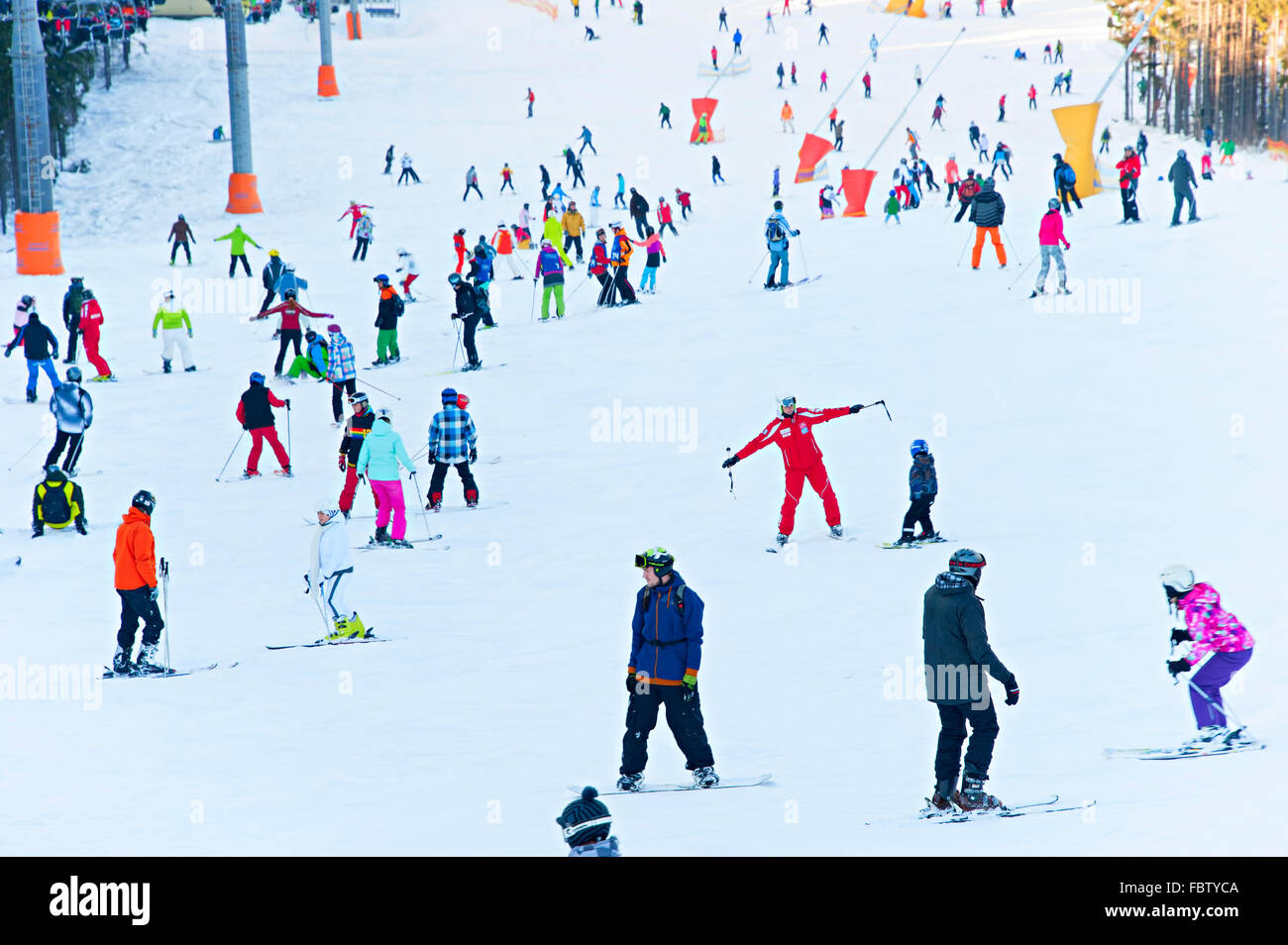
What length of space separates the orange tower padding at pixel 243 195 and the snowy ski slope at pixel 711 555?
531 centimetres

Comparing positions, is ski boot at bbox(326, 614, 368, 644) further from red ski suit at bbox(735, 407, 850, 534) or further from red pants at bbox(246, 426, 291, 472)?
red pants at bbox(246, 426, 291, 472)

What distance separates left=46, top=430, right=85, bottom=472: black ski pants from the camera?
632 inches

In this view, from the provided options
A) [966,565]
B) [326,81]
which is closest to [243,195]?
[326,81]

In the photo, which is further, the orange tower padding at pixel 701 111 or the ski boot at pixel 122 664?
the orange tower padding at pixel 701 111

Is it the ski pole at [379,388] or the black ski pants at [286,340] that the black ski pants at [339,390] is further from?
the black ski pants at [286,340]

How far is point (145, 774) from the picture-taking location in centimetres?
834

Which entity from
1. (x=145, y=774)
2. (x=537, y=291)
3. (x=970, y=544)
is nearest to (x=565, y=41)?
(x=537, y=291)

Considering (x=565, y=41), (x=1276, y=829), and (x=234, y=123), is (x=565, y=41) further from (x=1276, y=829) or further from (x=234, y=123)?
(x=1276, y=829)

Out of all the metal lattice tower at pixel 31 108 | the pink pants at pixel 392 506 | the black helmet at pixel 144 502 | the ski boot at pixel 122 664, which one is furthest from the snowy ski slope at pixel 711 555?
the metal lattice tower at pixel 31 108

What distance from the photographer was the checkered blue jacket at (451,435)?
14453 millimetres

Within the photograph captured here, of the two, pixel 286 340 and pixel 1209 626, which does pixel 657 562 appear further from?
pixel 286 340

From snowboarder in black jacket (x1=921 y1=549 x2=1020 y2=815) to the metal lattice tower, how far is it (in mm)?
28985

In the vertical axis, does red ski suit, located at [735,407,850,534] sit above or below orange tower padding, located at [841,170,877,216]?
below

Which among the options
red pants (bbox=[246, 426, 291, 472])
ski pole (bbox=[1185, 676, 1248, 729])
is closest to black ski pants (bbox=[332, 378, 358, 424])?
red pants (bbox=[246, 426, 291, 472])
